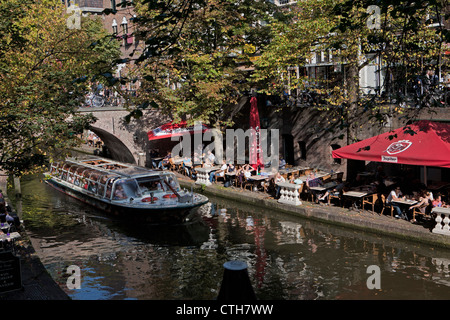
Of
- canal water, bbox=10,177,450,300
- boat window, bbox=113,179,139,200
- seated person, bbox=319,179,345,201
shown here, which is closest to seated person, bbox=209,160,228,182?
canal water, bbox=10,177,450,300

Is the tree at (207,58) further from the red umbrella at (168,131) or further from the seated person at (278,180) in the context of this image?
the seated person at (278,180)

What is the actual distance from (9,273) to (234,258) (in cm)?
626

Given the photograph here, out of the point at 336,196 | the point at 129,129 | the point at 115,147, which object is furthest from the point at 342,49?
the point at 115,147

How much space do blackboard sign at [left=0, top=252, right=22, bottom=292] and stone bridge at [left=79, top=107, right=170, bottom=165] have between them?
19.6 m

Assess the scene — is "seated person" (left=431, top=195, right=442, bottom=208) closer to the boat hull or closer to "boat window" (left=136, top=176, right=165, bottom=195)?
the boat hull

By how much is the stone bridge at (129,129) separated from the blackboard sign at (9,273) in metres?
19.6

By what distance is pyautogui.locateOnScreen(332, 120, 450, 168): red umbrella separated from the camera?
1468 cm

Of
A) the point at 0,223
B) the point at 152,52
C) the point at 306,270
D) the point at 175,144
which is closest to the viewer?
the point at 152,52

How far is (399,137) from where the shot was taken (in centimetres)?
1627

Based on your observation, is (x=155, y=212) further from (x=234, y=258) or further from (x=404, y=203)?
(x=404, y=203)

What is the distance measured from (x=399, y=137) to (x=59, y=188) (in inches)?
683

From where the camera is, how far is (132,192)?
1969cm

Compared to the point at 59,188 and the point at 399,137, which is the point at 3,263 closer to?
the point at 399,137
